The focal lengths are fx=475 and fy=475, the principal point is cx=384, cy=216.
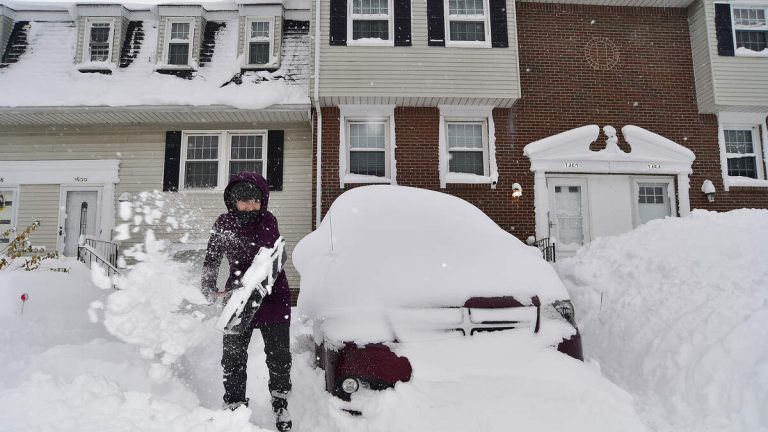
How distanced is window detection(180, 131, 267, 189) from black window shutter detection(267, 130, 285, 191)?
0.16 metres

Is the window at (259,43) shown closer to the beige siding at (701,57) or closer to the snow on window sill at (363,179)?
the snow on window sill at (363,179)

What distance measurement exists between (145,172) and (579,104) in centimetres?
994

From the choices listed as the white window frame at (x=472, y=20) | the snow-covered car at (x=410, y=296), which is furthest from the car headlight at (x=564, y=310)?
the white window frame at (x=472, y=20)

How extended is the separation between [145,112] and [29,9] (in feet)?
15.4

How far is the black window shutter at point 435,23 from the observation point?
10219 mm

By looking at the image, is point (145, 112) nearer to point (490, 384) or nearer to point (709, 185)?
point (490, 384)

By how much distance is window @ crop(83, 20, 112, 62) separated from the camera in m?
11.1

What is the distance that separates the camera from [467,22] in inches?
416

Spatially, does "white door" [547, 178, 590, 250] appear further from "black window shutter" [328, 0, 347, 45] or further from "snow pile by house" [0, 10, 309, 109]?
"snow pile by house" [0, 10, 309, 109]

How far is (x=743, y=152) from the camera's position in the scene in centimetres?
1096

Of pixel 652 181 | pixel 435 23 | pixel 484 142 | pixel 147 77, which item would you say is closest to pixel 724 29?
pixel 652 181

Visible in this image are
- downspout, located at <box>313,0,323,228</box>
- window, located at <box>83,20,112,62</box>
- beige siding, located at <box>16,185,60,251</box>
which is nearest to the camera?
downspout, located at <box>313,0,323,228</box>

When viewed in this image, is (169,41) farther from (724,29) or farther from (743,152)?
(743,152)

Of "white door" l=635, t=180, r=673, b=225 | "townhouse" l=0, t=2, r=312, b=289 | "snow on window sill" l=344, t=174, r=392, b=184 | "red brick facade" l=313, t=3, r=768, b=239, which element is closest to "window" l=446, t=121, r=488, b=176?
"red brick facade" l=313, t=3, r=768, b=239
